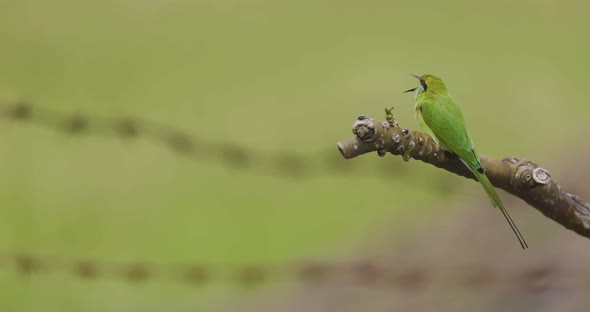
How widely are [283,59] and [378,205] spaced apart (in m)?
3.49

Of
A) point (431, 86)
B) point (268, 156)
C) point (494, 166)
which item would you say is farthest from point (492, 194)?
point (268, 156)

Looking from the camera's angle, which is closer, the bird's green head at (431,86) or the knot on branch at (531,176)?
the knot on branch at (531,176)

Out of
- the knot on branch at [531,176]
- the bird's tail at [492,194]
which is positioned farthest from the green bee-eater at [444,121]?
the knot on branch at [531,176]

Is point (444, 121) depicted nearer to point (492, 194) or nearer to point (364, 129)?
point (492, 194)

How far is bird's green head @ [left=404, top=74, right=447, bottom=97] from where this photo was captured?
1.45 m

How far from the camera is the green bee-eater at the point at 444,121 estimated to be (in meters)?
1.19

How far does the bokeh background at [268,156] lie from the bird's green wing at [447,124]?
94 centimetres

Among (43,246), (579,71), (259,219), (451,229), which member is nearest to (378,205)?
(259,219)

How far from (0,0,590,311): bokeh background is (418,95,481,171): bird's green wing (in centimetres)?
94

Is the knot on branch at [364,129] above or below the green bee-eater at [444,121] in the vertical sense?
below

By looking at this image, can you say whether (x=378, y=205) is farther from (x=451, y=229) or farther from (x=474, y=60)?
(x=451, y=229)

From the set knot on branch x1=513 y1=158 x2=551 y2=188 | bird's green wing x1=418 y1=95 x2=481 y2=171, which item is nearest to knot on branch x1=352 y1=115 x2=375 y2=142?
knot on branch x1=513 y1=158 x2=551 y2=188

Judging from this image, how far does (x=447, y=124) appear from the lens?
4.44 ft

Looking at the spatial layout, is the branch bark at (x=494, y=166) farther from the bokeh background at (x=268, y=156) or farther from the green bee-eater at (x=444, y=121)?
the bokeh background at (x=268, y=156)
